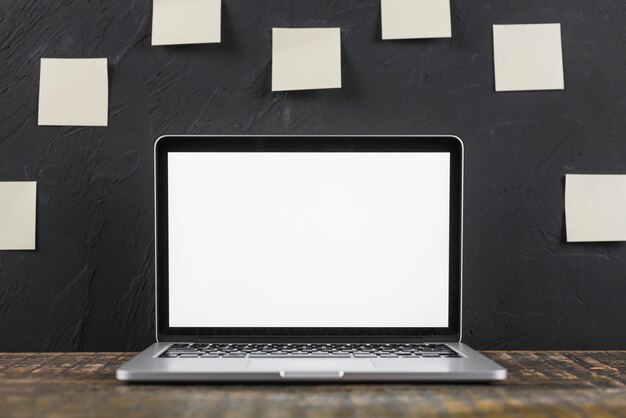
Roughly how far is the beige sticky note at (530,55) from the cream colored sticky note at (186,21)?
1.31 ft

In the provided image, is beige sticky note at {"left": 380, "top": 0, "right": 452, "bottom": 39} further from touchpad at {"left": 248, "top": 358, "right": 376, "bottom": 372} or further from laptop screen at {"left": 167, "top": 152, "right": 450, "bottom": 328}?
touchpad at {"left": 248, "top": 358, "right": 376, "bottom": 372}

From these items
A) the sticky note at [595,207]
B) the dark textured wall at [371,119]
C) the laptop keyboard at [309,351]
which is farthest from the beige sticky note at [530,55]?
the laptop keyboard at [309,351]

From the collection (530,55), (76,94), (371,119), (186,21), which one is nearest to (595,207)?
(530,55)

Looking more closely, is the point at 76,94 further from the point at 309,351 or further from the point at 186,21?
the point at 309,351

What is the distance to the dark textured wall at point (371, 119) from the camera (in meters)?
0.91

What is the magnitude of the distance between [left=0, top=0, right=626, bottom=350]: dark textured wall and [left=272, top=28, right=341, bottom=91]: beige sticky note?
0.01 m

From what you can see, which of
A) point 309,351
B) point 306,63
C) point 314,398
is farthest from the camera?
point 306,63

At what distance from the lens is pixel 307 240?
0.82 m

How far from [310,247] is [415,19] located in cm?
36

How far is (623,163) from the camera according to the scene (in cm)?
92

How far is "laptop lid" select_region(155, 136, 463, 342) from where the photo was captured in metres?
0.81

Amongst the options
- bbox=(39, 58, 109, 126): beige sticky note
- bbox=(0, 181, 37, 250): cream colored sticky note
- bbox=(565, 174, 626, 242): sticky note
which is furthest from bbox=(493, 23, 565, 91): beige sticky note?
bbox=(0, 181, 37, 250): cream colored sticky note

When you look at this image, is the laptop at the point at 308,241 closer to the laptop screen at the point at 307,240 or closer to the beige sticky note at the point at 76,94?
the laptop screen at the point at 307,240

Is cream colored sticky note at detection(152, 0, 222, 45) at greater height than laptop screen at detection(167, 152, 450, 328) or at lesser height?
greater
